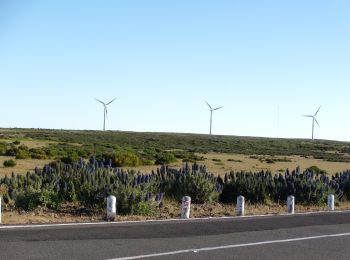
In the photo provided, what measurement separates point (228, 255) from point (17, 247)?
3397mm

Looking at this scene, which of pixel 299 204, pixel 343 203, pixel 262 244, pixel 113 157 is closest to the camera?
pixel 262 244

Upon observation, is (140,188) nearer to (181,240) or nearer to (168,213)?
(168,213)

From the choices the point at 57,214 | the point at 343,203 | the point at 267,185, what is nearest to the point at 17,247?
the point at 57,214

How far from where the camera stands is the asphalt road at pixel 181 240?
387 inches

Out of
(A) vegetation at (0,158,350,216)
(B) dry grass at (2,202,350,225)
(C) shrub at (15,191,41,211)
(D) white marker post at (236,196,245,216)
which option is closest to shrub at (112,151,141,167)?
(A) vegetation at (0,158,350,216)

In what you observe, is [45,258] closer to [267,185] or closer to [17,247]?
[17,247]

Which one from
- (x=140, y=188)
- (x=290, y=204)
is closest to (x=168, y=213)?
(x=140, y=188)

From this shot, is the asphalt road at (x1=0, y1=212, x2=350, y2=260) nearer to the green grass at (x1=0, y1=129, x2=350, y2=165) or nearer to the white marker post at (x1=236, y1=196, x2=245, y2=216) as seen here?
the white marker post at (x1=236, y1=196, x2=245, y2=216)

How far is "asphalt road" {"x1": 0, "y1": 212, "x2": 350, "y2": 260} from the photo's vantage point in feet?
32.2

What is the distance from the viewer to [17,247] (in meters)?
9.94

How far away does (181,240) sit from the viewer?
37.7 feet

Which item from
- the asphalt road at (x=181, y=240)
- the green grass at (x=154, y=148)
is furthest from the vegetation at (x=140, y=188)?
the green grass at (x=154, y=148)

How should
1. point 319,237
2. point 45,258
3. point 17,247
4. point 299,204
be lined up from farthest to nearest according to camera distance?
point 299,204 → point 319,237 → point 17,247 → point 45,258

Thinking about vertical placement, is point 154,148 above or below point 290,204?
above
